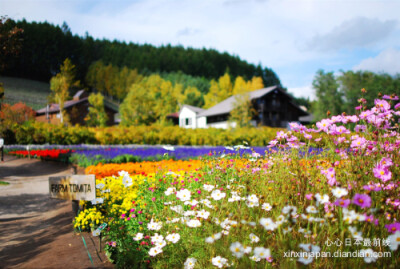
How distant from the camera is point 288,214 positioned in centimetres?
190

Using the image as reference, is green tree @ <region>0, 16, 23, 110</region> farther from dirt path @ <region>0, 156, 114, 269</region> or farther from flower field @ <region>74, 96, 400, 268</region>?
flower field @ <region>74, 96, 400, 268</region>

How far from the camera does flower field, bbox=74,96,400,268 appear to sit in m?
2.07

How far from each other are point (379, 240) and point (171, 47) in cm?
8444

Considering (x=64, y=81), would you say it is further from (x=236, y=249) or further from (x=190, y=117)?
(x=190, y=117)

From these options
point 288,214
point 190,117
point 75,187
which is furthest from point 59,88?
point 190,117

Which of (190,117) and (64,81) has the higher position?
(64,81)

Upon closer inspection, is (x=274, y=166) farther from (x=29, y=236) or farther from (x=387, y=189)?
(x=29, y=236)

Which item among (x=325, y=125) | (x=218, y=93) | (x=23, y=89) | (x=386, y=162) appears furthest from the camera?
(x=218, y=93)

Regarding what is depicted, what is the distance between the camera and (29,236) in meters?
4.59

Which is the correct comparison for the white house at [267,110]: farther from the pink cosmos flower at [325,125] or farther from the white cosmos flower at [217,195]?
the white cosmos flower at [217,195]

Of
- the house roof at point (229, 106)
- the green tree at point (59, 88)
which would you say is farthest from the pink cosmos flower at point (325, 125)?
the house roof at point (229, 106)

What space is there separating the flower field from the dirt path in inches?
12.6

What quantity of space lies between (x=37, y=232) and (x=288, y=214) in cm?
453

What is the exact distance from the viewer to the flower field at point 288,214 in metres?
2.07
